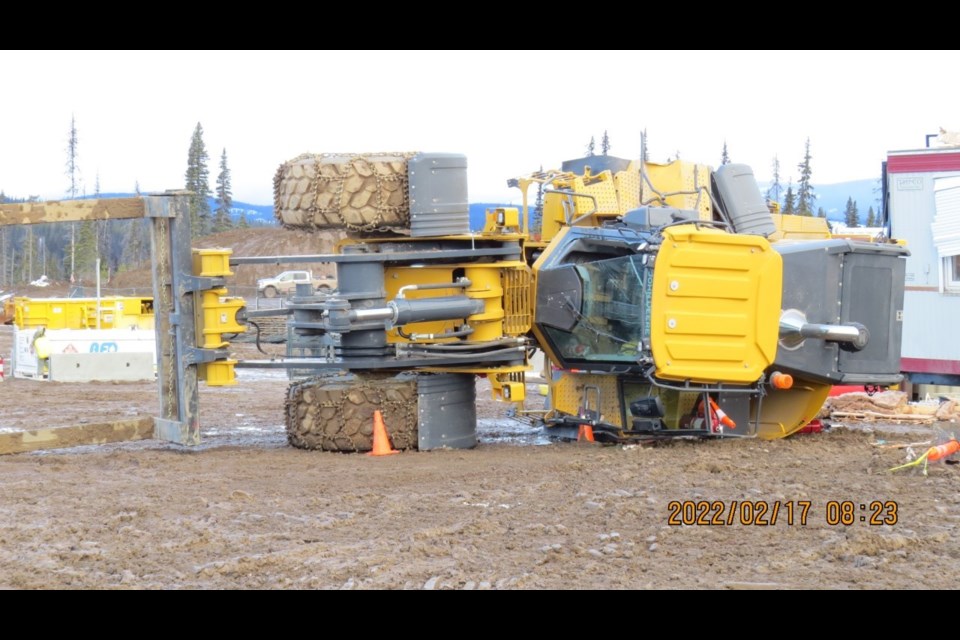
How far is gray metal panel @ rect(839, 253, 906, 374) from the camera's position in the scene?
33.7 ft

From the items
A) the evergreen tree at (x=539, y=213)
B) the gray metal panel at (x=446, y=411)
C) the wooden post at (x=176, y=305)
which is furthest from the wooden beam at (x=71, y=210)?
the evergreen tree at (x=539, y=213)

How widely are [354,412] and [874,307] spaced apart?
476 centimetres

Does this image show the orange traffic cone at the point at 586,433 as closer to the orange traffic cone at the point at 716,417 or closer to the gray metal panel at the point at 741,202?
the orange traffic cone at the point at 716,417

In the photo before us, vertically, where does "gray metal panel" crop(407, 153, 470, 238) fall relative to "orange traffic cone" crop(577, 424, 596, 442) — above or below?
above

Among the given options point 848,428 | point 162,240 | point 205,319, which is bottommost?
point 848,428

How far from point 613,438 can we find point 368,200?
3160mm

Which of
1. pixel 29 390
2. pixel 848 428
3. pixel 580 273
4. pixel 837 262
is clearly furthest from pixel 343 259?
pixel 29 390

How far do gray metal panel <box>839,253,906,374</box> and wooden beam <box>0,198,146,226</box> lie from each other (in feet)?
20.4

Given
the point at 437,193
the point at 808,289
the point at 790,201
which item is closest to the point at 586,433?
the point at 808,289

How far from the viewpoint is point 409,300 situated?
32.3 ft

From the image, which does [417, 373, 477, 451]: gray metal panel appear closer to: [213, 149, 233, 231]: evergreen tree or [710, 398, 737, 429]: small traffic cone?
[710, 398, 737, 429]: small traffic cone

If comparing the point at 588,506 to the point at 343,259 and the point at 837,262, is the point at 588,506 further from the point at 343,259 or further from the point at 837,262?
the point at 837,262

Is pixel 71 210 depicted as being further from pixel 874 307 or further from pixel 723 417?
pixel 874 307

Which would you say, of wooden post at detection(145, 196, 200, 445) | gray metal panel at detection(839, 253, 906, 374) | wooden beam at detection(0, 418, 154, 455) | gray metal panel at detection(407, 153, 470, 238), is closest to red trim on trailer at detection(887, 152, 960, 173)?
gray metal panel at detection(839, 253, 906, 374)
